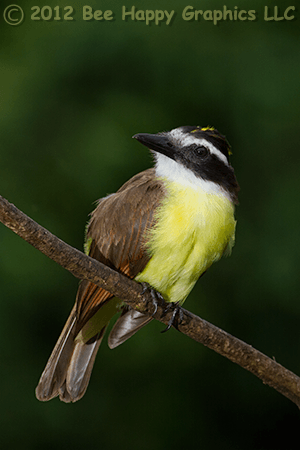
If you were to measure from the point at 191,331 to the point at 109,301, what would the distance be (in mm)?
432

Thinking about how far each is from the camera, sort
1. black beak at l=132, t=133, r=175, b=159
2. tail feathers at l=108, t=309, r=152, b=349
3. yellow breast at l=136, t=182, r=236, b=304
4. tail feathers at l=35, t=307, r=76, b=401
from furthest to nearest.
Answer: tail feathers at l=108, t=309, r=152, b=349 → tail feathers at l=35, t=307, r=76, b=401 → black beak at l=132, t=133, r=175, b=159 → yellow breast at l=136, t=182, r=236, b=304

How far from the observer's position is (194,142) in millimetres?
2467

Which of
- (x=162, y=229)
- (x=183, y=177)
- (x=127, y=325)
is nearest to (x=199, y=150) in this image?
(x=183, y=177)

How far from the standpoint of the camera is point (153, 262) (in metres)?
2.35

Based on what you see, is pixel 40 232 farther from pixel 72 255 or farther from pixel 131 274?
pixel 131 274

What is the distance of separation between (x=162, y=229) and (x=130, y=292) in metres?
0.34

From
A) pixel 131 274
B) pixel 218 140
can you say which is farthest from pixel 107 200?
pixel 218 140

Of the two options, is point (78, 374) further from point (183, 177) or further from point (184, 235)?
point (183, 177)

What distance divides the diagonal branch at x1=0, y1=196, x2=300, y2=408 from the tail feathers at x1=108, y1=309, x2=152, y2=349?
0.31m

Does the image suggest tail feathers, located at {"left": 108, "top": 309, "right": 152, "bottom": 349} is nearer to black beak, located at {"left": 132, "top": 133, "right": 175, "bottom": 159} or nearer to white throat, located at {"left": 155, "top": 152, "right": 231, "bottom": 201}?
white throat, located at {"left": 155, "top": 152, "right": 231, "bottom": 201}

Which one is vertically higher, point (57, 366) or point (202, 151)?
point (202, 151)

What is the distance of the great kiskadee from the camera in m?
2.31

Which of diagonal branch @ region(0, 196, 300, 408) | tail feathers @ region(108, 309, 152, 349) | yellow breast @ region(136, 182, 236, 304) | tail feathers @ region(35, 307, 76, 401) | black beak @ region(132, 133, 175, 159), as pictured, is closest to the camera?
diagonal branch @ region(0, 196, 300, 408)

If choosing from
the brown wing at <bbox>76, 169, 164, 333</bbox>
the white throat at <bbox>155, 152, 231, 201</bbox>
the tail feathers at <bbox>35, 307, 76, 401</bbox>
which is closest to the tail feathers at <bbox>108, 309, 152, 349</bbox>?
the tail feathers at <bbox>35, 307, 76, 401</bbox>
